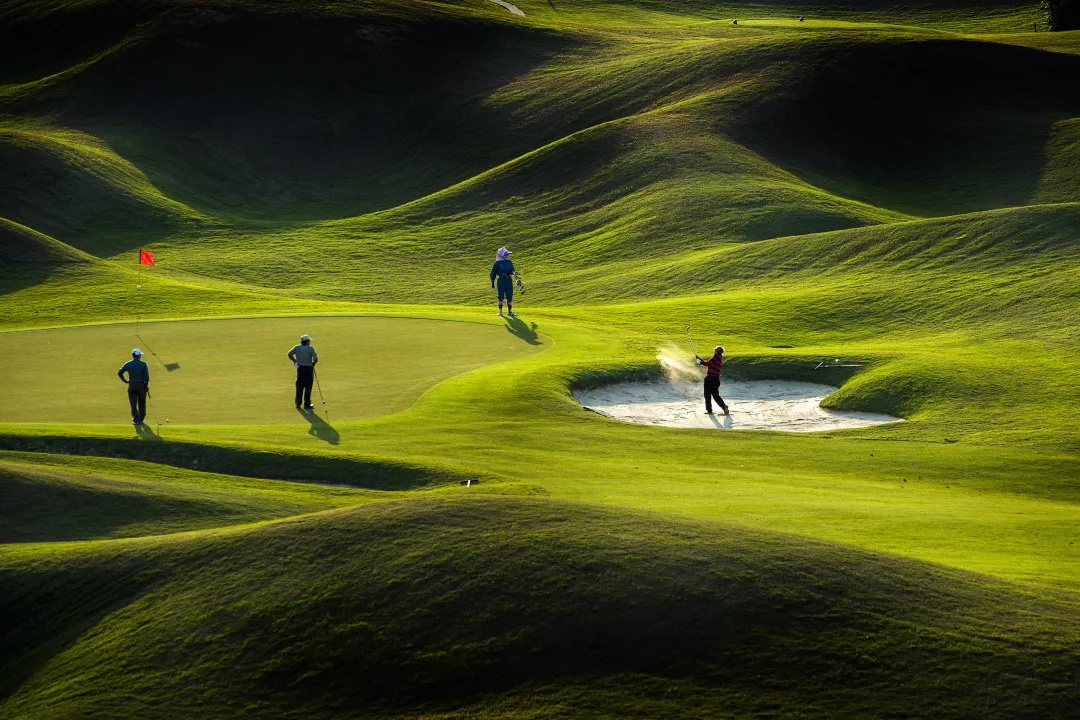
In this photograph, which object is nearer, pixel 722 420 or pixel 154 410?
pixel 154 410

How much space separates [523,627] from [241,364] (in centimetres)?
2365

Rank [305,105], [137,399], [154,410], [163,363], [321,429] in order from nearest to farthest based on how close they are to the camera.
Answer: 1. [321,429]
2. [137,399]
3. [154,410]
4. [163,363]
5. [305,105]

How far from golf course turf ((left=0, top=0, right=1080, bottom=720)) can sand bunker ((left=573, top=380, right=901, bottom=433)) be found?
0.71 metres

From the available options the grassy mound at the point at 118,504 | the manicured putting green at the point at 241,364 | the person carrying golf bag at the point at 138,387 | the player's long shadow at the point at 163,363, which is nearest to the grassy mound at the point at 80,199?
the manicured putting green at the point at 241,364

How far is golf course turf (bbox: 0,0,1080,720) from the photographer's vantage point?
15.3 meters

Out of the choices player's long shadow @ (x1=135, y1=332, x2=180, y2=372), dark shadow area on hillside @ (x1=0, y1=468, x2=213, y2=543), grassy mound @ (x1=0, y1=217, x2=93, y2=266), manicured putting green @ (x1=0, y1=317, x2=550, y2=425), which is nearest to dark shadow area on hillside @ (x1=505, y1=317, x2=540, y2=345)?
manicured putting green @ (x1=0, y1=317, x2=550, y2=425)

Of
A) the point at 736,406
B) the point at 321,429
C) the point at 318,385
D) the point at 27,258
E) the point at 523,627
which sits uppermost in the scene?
the point at 27,258

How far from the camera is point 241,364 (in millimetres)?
37406

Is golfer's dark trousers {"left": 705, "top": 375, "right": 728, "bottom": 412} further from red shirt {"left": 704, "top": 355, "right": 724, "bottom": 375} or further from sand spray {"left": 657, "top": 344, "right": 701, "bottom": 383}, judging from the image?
sand spray {"left": 657, "top": 344, "right": 701, "bottom": 383}

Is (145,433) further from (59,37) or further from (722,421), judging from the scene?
(59,37)

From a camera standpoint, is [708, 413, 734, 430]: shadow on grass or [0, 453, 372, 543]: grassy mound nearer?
[0, 453, 372, 543]: grassy mound

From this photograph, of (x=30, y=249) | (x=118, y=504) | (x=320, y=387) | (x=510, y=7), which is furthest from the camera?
(x=510, y=7)

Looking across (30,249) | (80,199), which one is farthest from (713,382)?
(80,199)

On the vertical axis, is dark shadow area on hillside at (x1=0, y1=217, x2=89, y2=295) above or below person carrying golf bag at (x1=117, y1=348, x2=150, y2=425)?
above
